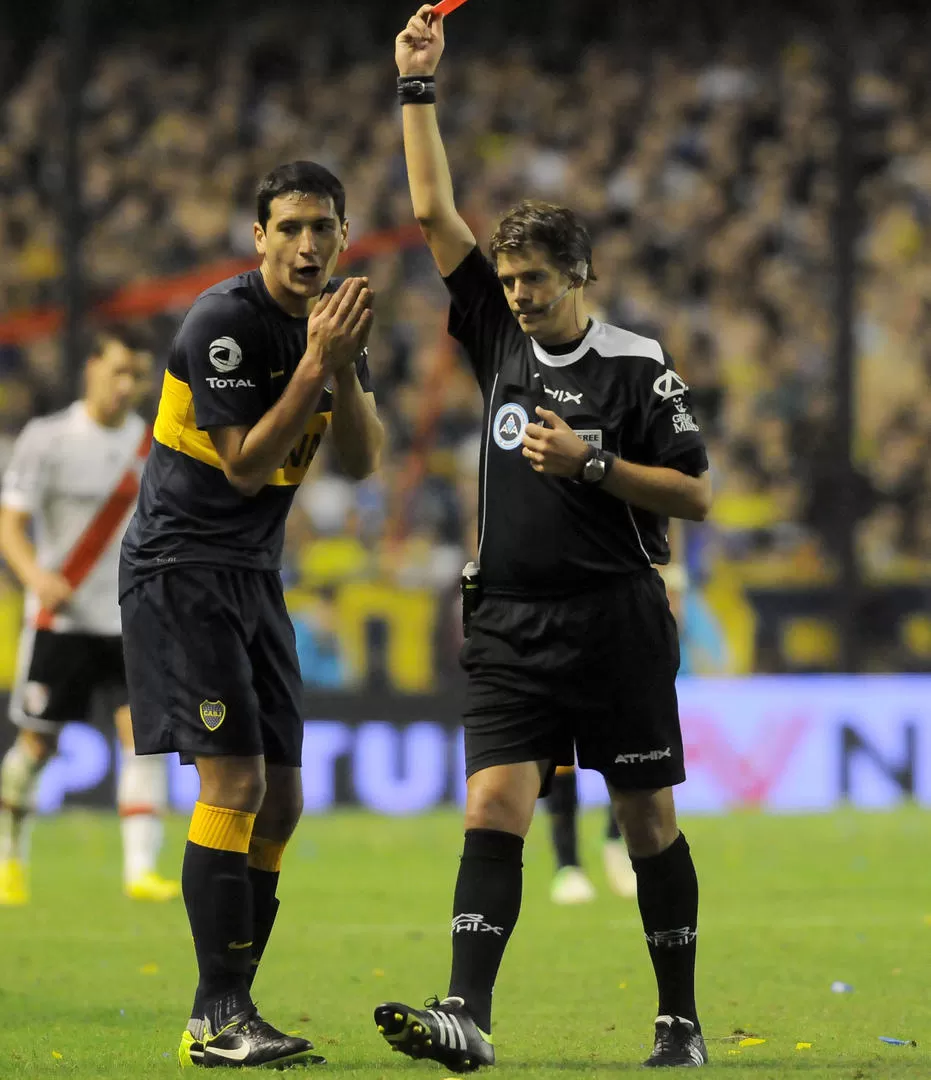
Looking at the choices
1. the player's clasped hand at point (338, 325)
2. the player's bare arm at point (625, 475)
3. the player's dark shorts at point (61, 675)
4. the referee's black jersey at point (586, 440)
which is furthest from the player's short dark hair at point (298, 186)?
the player's dark shorts at point (61, 675)

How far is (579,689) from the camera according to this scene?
4777 mm

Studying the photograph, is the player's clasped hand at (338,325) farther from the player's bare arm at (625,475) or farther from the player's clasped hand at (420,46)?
the player's clasped hand at (420,46)

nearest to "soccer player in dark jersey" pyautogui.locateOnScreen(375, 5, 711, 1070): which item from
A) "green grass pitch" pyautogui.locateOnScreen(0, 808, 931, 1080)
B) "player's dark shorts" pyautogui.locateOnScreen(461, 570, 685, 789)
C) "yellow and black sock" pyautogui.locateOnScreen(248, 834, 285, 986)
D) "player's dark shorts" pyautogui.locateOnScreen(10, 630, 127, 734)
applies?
"player's dark shorts" pyautogui.locateOnScreen(461, 570, 685, 789)

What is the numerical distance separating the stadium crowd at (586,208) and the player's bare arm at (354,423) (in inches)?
358

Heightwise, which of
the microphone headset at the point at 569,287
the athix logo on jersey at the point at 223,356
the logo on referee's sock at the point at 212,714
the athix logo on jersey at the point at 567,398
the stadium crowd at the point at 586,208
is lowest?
the logo on referee's sock at the point at 212,714

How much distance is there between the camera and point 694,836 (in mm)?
10844

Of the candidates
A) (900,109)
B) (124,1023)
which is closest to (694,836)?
(124,1023)

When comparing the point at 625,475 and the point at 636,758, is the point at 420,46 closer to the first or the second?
the point at 625,475

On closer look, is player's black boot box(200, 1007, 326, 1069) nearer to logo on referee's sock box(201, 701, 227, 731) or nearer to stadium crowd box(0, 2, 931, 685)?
logo on referee's sock box(201, 701, 227, 731)

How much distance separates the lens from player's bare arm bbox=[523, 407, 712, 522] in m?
4.51

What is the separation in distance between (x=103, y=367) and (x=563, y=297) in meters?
4.34

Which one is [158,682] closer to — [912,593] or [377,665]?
[377,665]

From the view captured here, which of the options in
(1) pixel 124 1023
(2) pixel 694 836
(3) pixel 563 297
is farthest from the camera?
(2) pixel 694 836

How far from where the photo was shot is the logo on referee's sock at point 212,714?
15.6 feet
